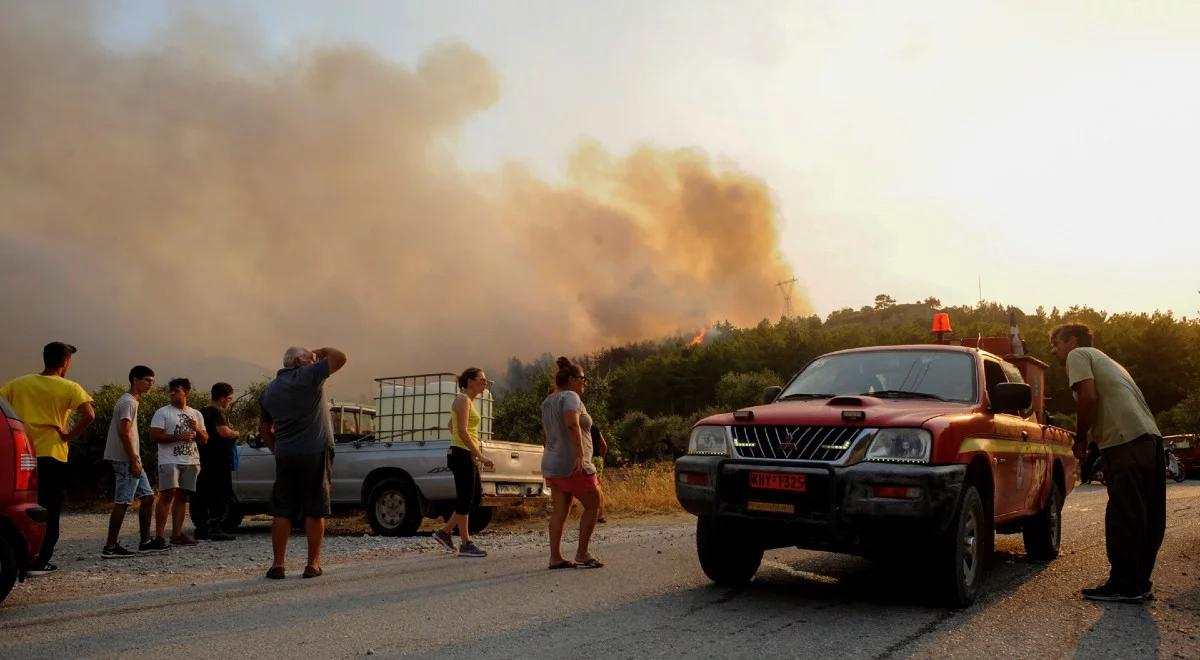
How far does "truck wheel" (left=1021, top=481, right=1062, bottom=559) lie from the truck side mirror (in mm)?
2231

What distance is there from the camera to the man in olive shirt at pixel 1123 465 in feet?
21.2

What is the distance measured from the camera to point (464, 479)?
30.8 ft

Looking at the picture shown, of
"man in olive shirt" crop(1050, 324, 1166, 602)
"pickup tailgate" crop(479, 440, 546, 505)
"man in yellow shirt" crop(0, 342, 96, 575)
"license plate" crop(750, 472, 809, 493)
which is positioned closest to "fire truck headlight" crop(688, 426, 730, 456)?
"license plate" crop(750, 472, 809, 493)

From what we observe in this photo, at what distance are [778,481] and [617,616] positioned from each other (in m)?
1.32

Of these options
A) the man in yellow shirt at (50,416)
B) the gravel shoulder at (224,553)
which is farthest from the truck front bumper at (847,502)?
the man in yellow shirt at (50,416)

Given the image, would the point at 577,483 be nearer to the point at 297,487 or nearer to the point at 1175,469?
the point at 297,487

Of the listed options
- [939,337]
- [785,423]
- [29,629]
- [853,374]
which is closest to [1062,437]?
[939,337]

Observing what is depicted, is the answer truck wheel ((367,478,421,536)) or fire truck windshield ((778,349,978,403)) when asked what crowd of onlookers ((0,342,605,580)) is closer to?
fire truck windshield ((778,349,978,403))

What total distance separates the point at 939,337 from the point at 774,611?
14.5 feet

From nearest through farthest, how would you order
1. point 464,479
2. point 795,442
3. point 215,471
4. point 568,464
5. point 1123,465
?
point 795,442, point 1123,465, point 568,464, point 464,479, point 215,471

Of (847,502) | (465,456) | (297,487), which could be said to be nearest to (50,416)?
(297,487)

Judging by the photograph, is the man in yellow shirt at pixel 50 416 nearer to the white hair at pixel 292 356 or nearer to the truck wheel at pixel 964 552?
the white hair at pixel 292 356

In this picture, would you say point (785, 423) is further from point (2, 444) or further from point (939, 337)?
point (2, 444)

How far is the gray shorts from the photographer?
10.1 metres
